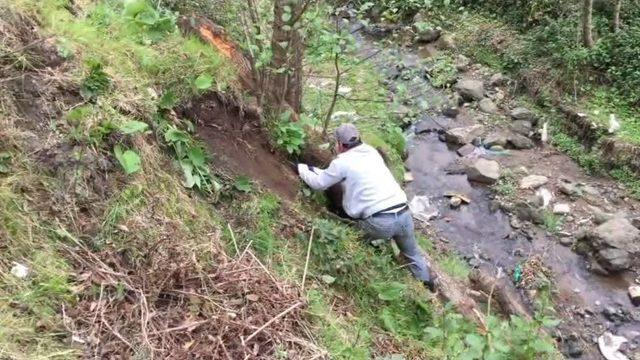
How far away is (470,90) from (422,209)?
3.88 metres

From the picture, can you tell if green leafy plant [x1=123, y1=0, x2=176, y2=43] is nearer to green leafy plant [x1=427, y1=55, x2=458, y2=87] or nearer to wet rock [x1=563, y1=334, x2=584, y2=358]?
wet rock [x1=563, y1=334, x2=584, y2=358]

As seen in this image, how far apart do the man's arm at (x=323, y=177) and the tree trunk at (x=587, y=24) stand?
7825mm

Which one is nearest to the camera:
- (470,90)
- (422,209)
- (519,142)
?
(422,209)

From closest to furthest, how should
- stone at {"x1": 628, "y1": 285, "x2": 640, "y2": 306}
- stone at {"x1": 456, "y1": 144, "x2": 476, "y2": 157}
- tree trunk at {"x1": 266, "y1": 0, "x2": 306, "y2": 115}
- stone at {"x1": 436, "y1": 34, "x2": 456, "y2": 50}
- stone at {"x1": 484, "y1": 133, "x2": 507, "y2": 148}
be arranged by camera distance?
tree trunk at {"x1": 266, "y1": 0, "x2": 306, "y2": 115} < stone at {"x1": 628, "y1": 285, "x2": 640, "y2": 306} < stone at {"x1": 456, "y1": 144, "x2": 476, "y2": 157} < stone at {"x1": 484, "y1": 133, "x2": 507, "y2": 148} < stone at {"x1": 436, "y1": 34, "x2": 456, "y2": 50}

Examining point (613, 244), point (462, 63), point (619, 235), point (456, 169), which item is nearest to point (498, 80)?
point (462, 63)

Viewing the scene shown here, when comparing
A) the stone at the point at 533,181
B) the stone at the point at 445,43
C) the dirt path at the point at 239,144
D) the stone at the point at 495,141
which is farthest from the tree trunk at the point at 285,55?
the stone at the point at 445,43

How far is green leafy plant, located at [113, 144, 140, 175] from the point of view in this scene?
4.05 metres

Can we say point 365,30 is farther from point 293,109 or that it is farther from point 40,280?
point 40,280

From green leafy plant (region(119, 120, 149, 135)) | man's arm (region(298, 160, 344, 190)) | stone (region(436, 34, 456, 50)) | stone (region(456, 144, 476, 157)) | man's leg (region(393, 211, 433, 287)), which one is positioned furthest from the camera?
stone (region(436, 34, 456, 50))

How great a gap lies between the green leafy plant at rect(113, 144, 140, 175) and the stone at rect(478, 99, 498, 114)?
8.67 metres

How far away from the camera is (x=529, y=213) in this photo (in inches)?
348

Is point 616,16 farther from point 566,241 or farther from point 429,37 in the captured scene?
point 566,241

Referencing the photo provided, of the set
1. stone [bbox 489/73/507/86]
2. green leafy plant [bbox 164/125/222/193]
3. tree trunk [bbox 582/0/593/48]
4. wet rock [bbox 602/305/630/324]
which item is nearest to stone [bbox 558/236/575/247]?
wet rock [bbox 602/305/630/324]

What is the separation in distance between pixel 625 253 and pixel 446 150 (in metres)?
3.54
